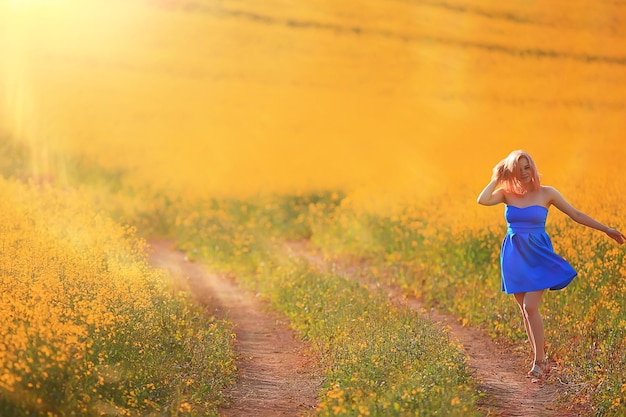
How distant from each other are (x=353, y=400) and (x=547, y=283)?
2.32 meters

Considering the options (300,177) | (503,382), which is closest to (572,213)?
(503,382)

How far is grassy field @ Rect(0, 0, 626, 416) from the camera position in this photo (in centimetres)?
687

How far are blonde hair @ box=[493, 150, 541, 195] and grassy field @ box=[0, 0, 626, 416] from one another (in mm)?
1624

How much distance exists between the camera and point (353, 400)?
651 cm

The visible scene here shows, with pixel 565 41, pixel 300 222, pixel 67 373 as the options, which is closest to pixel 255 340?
pixel 67 373

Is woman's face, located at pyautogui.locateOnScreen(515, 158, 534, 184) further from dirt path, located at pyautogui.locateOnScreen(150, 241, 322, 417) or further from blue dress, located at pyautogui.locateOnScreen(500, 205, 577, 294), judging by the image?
dirt path, located at pyautogui.locateOnScreen(150, 241, 322, 417)

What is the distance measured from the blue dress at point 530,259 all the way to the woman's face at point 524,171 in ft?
0.94

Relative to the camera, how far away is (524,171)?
301 inches

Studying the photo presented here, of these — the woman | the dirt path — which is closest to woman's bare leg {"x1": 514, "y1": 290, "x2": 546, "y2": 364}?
the woman

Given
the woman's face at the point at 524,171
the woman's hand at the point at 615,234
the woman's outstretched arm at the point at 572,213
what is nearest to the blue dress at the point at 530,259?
the woman's outstretched arm at the point at 572,213

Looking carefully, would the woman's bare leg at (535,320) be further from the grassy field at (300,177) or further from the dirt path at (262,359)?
the dirt path at (262,359)

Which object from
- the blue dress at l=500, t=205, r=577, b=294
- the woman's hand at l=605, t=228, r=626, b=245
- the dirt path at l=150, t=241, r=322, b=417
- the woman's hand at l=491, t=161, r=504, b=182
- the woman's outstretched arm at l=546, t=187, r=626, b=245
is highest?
the woman's hand at l=491, t=161, r=504, b=182

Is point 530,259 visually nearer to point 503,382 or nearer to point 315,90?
point 503,382

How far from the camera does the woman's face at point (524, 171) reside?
7.62 metres
